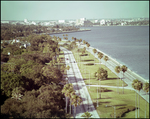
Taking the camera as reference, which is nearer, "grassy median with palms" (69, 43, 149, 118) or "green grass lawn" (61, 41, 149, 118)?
"grassy median with palms" (69, 43, 149, 118)

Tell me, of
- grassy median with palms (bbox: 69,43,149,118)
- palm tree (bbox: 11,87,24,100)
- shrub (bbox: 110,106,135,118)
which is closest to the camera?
shrub (bbox: 110,106,135,118)

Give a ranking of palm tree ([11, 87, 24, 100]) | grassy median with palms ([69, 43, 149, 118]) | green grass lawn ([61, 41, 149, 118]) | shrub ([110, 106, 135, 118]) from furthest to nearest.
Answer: palm tree ([11, 87, 24, 100])
green grass lawn ([61, 41, 149, 118])
grassy median with palms ([69, 43, 149, 118])
shrub ([110, 106, 135, 118])


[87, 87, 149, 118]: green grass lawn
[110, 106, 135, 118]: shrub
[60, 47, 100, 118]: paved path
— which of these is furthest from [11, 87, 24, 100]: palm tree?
[110, 106, 135, 118]: shrub

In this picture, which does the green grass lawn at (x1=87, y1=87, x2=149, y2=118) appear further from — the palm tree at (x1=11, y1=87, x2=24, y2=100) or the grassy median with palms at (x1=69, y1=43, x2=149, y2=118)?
the palm tree at (x1=11, y1=87, x2=24, y2=100)

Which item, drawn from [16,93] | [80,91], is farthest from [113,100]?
[16,93]

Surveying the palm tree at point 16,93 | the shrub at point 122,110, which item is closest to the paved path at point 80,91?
the shrub at point 122,110

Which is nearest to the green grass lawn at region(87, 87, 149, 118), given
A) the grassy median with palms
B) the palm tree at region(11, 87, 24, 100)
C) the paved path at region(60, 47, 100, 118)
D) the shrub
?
the grassy median with palms

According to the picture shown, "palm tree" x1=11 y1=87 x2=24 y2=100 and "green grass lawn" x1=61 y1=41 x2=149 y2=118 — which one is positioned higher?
"palm tree" x1=11 y1=87 x2=24 y2=100

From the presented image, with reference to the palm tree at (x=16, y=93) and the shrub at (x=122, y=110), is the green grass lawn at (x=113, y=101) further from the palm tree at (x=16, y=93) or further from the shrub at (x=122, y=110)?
the palm tree at (x=16, y=93)

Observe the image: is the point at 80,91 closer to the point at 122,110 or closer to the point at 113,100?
the point at 113,100
